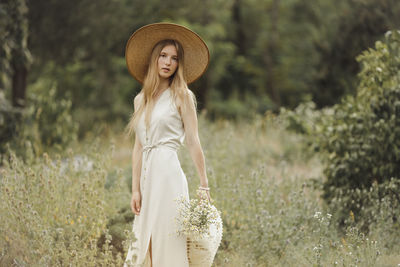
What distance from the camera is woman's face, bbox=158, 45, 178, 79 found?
11.4 feet

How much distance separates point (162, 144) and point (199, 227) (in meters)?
0.61

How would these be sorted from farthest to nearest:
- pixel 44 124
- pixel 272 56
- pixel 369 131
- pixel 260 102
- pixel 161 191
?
pixel 272 56, pixel 260 102, pixel 44 124, pixel 369 131, pixel 161 191

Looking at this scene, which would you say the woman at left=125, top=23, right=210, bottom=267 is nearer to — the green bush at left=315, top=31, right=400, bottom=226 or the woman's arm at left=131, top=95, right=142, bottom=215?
the woman's arm at left=131, top=95, right=142, bottom=215

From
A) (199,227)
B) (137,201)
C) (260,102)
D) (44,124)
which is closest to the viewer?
(199,227)

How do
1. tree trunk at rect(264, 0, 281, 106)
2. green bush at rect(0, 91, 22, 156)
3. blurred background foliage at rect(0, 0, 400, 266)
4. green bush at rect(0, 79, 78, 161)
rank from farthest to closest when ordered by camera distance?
1. tree trunk at rect(264, 0, 281, 106)
2. green bush at rect(0, 79, 78, 161)
3. green bush at rect(0, 91, 22, 156)
4. blurred background foliage at rect(0, 0, 400, 266)

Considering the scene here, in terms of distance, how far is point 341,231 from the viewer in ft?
16.5

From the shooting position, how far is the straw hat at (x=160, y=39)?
3.52 metres

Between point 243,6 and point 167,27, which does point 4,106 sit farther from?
point 243,6

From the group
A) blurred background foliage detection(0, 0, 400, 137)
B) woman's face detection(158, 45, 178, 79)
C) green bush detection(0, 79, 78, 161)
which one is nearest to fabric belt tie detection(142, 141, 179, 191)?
woman's face detection(158, 45, 178, 79)

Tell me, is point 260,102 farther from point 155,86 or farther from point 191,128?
point 191,128

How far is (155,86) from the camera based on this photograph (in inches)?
137

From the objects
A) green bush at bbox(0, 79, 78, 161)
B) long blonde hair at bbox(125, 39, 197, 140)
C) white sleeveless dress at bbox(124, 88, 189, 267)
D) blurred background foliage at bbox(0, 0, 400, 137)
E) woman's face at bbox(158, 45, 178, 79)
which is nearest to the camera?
white sleeveless dress at bbox(124, 88, 189, 267)

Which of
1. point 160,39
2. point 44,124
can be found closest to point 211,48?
point 44,124

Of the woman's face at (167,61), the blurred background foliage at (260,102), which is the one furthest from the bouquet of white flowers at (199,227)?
the woman's face at (167,61)
